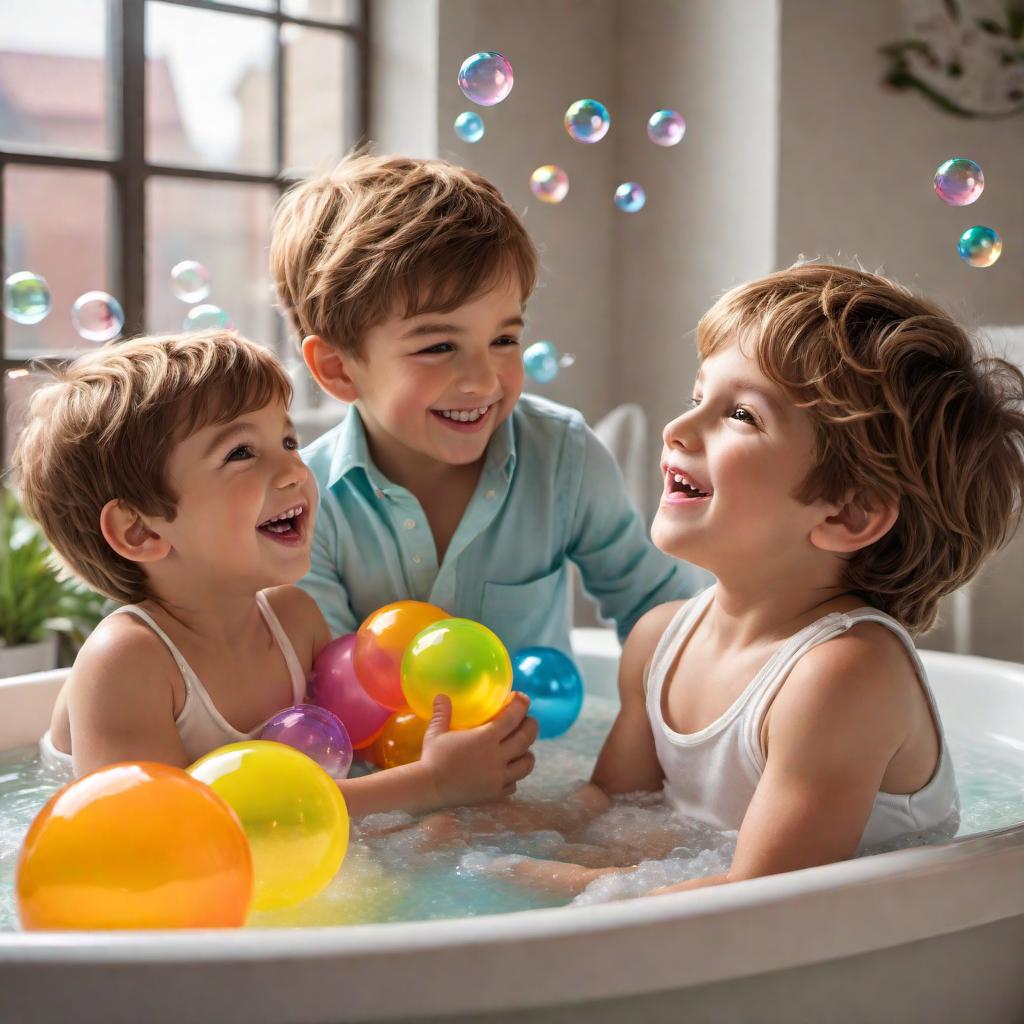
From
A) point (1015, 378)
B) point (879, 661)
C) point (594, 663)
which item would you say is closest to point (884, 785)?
point (879, 661)

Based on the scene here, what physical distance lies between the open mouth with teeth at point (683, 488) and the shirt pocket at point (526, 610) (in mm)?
532

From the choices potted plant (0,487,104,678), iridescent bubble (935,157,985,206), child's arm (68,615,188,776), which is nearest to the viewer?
child's arm (68,615,188,776)

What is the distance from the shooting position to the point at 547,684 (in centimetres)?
156

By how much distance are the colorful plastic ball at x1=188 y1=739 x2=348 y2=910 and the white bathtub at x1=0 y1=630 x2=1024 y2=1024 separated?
20 centimetres

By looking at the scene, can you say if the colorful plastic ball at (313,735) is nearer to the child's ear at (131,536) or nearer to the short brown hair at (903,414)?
the child's ear at (131,536)

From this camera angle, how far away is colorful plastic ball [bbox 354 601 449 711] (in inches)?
54.0

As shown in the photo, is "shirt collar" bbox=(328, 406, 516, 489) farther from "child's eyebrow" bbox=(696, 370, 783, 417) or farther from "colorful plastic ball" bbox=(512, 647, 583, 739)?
"child's eyebrow" bbox=(696, 370, 783, 417)

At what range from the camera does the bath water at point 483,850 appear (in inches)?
42.1

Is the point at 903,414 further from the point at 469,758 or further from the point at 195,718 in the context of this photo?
the point at 195,718

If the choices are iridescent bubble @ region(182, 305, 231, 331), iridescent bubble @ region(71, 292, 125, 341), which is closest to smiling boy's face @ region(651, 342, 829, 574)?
iridescent bubble @ region(182, 305, 231, 331)

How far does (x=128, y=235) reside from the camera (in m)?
2.94

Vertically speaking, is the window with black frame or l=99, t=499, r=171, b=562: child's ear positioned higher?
the window with black frame

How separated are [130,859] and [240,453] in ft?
1.84

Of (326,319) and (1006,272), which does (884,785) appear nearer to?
(326,319)
